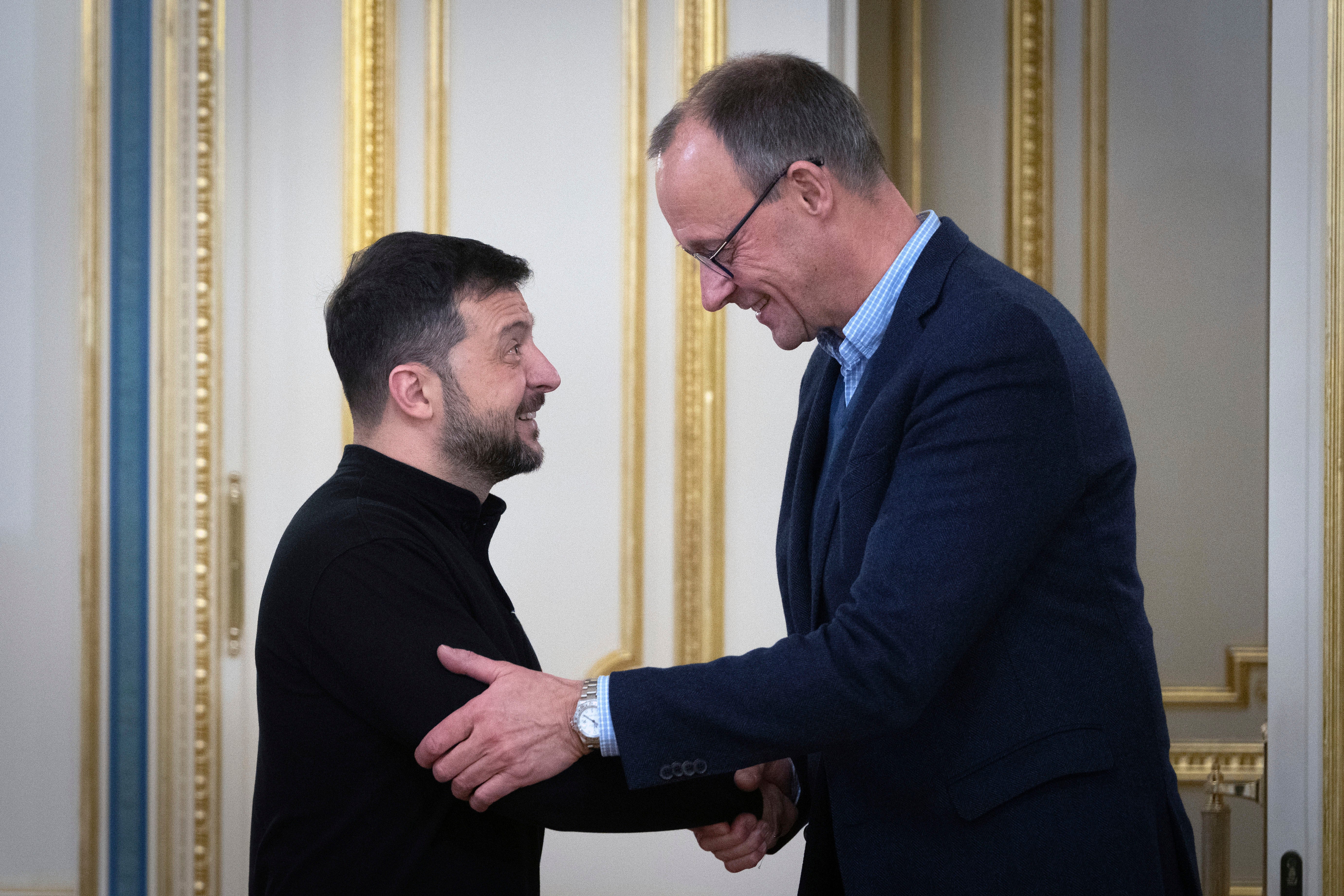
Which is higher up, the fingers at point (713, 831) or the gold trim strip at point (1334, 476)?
the gold trim strip at point (1334, 476)

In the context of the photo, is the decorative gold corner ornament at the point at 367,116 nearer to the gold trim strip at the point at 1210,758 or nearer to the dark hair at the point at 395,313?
the dark hair at the point at 395,313

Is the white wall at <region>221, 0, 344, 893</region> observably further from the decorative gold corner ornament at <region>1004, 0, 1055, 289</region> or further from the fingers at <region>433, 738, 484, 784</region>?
the decorative gold corner ornament at <region>1004, 0, 1055, 289</region>

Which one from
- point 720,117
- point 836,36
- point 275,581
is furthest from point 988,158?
point 275,581

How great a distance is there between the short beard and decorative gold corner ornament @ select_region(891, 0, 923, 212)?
1.66 m

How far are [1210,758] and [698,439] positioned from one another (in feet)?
5.28

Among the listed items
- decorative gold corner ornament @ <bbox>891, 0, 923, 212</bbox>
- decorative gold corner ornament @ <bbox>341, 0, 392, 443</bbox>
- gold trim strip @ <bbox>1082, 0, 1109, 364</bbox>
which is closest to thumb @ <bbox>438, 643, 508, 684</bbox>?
decorative gold corner ornament @ <bbox>341, 0, 392, 443</bbox>

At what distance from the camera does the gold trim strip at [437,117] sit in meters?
2.67

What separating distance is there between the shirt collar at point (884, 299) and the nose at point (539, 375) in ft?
1.50

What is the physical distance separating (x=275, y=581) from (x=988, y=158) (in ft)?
7.36

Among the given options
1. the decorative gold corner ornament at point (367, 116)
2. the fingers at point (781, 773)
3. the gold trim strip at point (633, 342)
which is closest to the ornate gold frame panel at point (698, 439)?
the gold trim strip at point (633, 342)

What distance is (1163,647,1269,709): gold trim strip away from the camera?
3066mm

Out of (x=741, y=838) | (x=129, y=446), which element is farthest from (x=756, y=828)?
(x=129, y=446)

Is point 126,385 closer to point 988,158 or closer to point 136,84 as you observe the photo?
point 136,84

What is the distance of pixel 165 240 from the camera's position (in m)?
2.66
